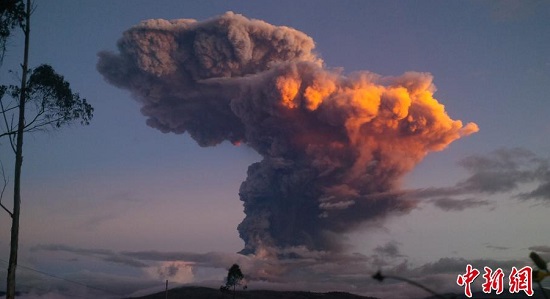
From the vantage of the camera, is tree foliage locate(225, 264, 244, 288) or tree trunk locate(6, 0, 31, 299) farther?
tree foliage locate(225, 264, 244, 288)

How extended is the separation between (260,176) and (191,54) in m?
33.2

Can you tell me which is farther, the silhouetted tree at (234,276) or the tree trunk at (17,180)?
the silhouetted tree at (234,276)

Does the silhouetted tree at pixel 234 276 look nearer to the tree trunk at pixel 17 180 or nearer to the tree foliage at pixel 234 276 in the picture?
the tree foliage at pixel 234 276

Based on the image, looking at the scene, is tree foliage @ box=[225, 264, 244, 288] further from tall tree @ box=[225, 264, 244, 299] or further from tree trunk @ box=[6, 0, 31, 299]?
tree trunk @ box=[6, 0, 31, 299]

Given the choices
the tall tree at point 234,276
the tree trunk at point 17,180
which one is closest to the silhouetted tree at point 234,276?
the tall tree at point 234,276

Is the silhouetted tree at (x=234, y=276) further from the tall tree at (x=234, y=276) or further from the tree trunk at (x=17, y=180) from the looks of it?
the tree trunk at (x=17, y=180)

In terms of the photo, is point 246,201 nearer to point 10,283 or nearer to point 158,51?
point 158,51

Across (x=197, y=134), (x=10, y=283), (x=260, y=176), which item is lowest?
(x=10, y=283)

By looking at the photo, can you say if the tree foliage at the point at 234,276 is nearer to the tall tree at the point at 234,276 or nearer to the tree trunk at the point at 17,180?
the tall tree at the point at 234,276

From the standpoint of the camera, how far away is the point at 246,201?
137750 millimetres

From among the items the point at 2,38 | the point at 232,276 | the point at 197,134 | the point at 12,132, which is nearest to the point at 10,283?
the point at 12,132

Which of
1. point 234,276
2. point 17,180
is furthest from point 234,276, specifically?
point 17,180

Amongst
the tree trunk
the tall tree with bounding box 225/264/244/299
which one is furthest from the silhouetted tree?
the tree trunk

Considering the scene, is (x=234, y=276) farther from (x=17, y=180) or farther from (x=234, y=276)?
(x=17, y=180)
